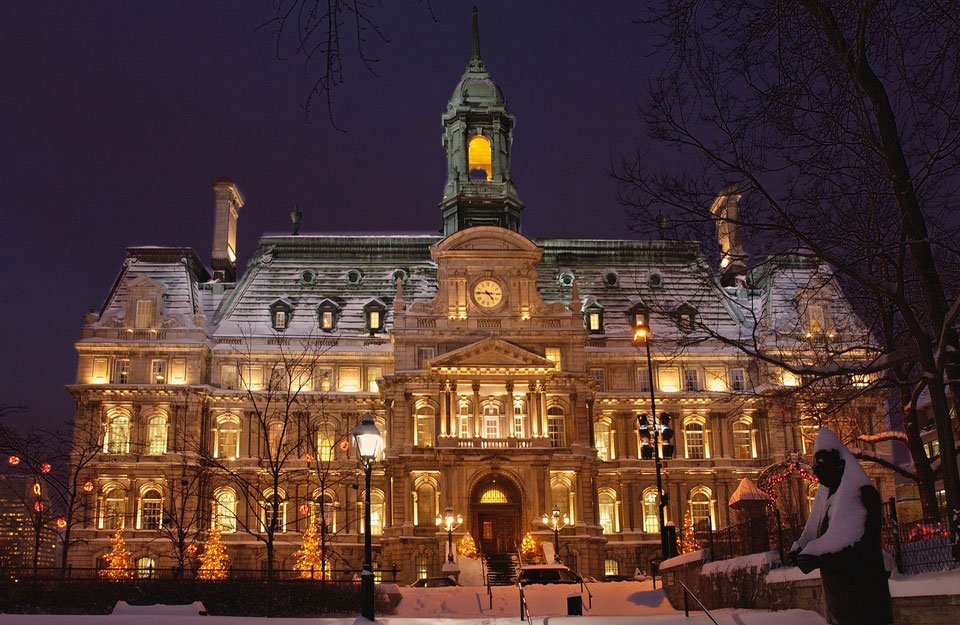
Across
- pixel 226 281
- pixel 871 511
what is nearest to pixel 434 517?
pixel 226 281

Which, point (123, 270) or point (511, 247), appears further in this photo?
point (123, 270)

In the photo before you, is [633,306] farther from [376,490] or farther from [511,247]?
[376,490]

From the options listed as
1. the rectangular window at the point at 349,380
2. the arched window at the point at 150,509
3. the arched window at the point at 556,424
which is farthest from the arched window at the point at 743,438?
the arched window at the point at 150,509

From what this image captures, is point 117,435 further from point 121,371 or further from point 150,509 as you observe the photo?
point 150,509

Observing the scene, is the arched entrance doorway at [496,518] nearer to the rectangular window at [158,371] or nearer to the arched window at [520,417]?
the arched window at [520,417]

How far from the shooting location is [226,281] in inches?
3009

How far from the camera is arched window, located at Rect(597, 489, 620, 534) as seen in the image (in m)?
65.9

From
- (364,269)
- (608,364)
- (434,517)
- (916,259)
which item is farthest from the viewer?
(364,269)

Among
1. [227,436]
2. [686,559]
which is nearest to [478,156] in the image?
[227,436]

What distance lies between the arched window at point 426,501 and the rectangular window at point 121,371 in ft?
69.7

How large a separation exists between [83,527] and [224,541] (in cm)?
863

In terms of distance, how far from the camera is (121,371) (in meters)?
66.1

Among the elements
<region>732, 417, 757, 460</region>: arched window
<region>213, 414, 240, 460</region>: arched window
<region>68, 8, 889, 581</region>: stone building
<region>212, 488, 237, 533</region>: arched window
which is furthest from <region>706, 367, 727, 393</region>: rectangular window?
<region>212, 488, 237, 533</region>: arched window

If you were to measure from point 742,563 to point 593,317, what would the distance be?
47.1 meters
